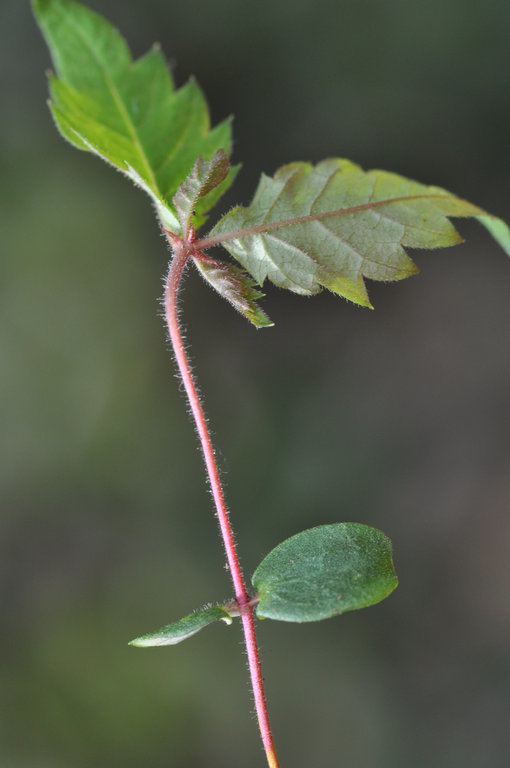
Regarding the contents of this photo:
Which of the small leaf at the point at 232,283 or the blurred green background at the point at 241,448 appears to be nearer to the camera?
the small leaf at the point at 232,283

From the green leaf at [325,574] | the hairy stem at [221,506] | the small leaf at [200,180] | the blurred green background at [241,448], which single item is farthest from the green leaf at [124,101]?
the blurred green background at [241,448]

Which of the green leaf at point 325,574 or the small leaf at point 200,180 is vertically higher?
the small leaf at point 200,180

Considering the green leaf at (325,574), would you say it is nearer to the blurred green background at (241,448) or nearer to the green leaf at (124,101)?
the green leaf at (124,101)

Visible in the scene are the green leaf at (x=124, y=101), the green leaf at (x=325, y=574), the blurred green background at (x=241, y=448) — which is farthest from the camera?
the blurred green background at (x=241, y=448)

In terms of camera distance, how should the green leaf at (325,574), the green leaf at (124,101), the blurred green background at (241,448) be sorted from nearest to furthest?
1. the green leaf at (325,574)
2. the green leaf at (124,101)
3. the blurred green background at (241,448)

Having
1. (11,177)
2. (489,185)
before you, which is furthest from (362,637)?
(11,177)

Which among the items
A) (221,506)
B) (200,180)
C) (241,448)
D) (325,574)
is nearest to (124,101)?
(200,180)
